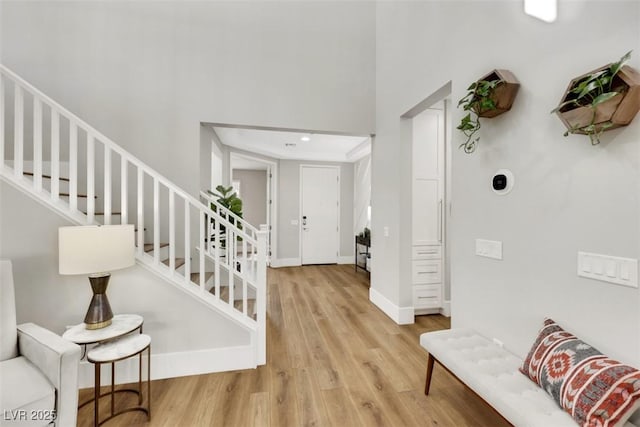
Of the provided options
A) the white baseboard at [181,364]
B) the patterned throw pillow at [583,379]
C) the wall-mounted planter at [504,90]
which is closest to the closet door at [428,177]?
the wall-mounted planter at [504,90]

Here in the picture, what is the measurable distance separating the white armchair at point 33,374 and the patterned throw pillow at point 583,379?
224 cm

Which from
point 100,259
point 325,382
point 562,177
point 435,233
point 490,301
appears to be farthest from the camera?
point 435,233

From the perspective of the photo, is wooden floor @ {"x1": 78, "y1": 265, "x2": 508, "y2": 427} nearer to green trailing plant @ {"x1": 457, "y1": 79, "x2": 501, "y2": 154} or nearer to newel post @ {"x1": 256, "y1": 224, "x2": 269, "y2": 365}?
newel post @ {"x1": 256, "y1": 224, "x2": 269, "y2": 365}

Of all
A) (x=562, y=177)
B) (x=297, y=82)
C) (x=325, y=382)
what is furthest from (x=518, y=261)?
(x=297, y=82)

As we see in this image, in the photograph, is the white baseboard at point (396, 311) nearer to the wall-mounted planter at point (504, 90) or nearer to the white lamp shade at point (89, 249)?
the wall-mounted planter at point (504, 90)

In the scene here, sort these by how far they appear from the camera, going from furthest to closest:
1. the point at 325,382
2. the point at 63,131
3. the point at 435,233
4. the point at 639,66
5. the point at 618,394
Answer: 1. the point at 435,233
2. the point at 63,131
3. the point at 325,382
4. the point at 639,66
5. the point at 618,394

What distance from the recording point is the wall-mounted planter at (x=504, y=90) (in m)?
1.54

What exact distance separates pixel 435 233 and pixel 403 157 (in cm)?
103

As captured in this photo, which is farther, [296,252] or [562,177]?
[296,252]

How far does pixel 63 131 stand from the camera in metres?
2.72

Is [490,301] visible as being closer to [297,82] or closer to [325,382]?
[325,382]

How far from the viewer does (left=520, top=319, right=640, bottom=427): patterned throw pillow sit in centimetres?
A: 95

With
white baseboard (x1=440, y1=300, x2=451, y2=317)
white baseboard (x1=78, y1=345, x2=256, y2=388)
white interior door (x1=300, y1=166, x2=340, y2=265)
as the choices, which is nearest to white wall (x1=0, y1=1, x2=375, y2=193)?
white baseboard (x1=78, y1=345, x2=256, y2=388)

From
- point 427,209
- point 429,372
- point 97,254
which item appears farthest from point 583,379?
point 97,254
